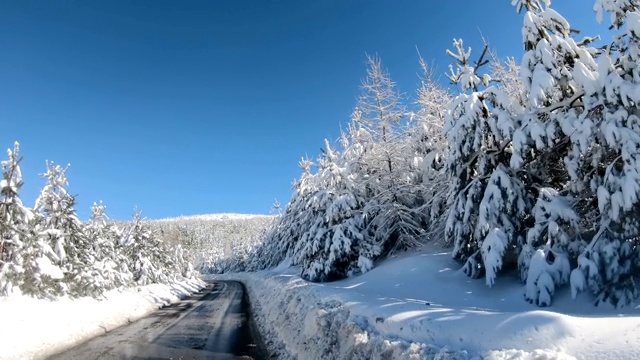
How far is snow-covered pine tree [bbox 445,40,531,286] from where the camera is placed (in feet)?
32.7

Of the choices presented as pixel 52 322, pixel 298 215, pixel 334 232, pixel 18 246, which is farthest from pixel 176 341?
pixel 298 215

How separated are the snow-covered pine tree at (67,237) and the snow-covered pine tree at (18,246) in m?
1.79

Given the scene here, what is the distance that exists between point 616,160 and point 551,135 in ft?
4.89

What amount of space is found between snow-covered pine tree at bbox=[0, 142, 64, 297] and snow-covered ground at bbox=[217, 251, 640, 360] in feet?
27.1

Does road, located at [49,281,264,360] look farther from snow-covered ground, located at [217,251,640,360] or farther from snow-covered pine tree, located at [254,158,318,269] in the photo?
snow-covered pine tree, located at [254,158,318,269]

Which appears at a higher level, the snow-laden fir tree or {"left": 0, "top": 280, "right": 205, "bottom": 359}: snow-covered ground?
the snow-laden fir tree

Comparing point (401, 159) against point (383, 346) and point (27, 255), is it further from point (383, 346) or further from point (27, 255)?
point (27, 255)

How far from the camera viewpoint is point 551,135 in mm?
9148

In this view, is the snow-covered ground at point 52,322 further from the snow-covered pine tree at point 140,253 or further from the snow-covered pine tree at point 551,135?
the snow-covered pine tree at point 551,135

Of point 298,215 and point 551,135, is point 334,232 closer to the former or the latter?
point 551,135

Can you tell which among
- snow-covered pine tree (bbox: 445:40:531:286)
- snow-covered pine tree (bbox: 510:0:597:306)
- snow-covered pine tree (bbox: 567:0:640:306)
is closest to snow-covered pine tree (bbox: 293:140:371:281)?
snow-covered pine tree (bbox: 445:40:531:286)

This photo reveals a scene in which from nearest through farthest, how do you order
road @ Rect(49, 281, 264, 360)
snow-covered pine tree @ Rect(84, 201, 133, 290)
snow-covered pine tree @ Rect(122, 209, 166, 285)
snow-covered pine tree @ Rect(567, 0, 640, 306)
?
snow-covered pine tree @ Rect(567, 0, 640, 306), road @ Rect(49, 281, 264, 360), snow-covered pine tree @ Rect(84, 201, 133, 290), snow-covered pine tree @ Rect(122, 209, 166, 285)

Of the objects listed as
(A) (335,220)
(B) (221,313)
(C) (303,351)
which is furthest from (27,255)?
(A) (335,220)

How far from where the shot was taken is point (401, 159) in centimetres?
1972
